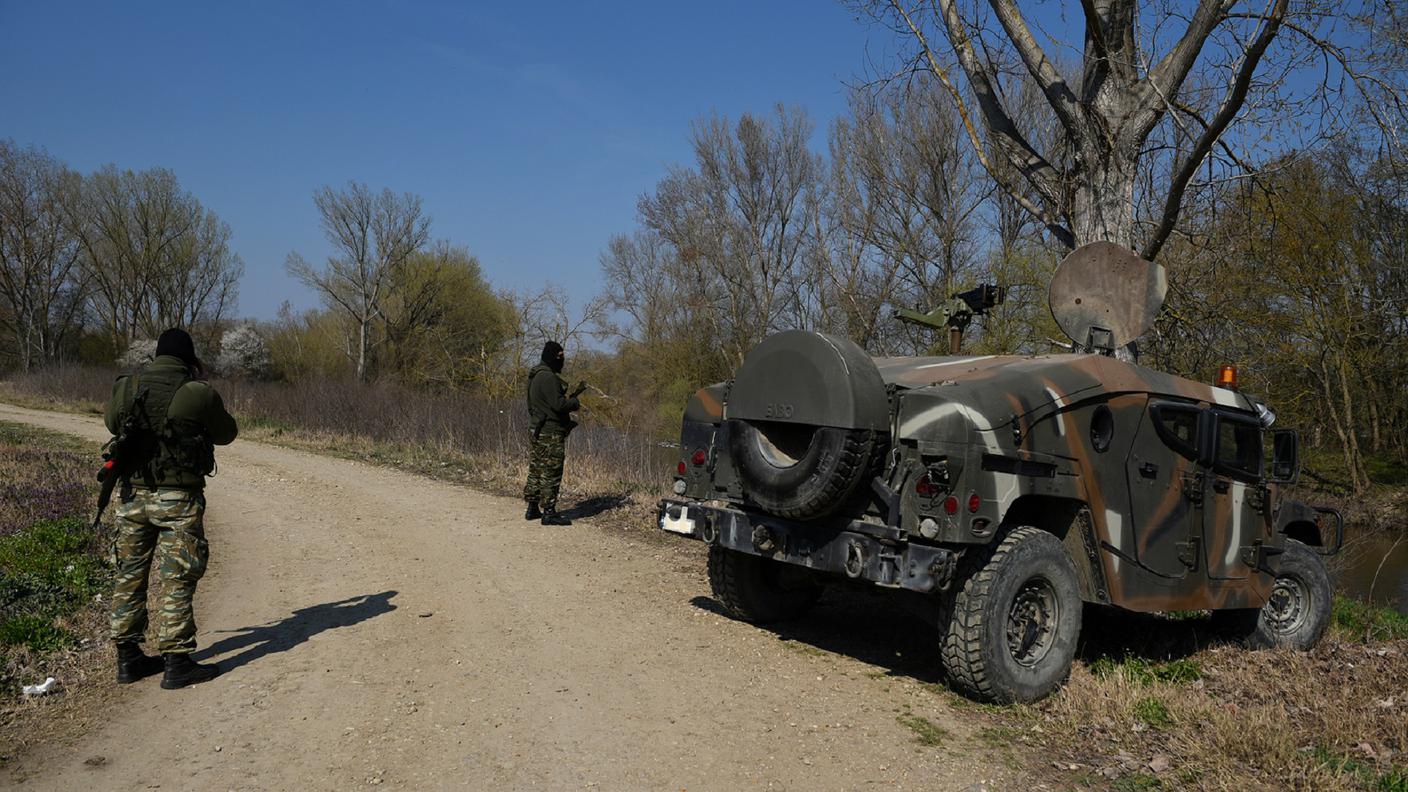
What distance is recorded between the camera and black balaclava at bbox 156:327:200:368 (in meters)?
5.23

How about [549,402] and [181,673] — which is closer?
[181,673]

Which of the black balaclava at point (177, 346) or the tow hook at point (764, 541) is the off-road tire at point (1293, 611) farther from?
the black balaclava at point (177, 346)

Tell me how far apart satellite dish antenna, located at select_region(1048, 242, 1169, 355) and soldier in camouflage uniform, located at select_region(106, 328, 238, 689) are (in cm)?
614

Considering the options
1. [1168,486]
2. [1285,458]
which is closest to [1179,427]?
[1168,486]

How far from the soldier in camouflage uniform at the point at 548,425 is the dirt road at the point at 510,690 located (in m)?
1.30

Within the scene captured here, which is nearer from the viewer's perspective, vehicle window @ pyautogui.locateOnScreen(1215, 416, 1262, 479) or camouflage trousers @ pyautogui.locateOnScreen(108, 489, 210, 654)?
camouflage trousers @ pyautogui.locateOnScreen(108, 489, 210, 654)

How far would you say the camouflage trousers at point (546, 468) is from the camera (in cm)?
1008

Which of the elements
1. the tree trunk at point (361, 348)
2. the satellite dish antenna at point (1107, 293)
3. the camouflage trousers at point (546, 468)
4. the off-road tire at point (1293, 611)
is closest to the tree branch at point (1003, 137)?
the satellite dish antenna at point (1107, 293)

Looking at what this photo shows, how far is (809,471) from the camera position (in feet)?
17.4

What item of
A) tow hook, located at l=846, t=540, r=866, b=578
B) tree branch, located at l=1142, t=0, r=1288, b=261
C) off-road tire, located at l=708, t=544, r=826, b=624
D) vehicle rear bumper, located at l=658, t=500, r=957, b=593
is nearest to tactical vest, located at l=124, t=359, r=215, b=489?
vehicle rear bumper, located at l=658, t=500, r=957, b=593

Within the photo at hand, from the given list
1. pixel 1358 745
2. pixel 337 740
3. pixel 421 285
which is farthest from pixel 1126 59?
pixel 421 285

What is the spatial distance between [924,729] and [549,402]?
237 inches

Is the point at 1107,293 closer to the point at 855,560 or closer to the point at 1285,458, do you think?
the point at 1285,458

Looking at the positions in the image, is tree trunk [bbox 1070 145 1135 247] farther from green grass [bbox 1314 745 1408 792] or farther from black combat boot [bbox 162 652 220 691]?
black combat boot [bbox 162 652 220 691]
